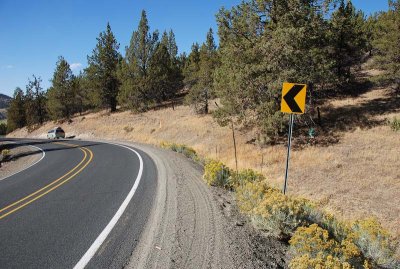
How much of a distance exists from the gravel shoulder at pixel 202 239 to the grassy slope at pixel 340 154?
6.56 metres

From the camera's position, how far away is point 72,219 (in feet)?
23.5

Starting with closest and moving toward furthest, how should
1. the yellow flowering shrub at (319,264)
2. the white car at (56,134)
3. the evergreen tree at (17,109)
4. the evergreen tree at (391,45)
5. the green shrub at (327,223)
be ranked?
the yellow flowering shrub at (319,264)
the green shrub at (327,223)
the evergreen tree at (391,45)
the white car at (56,134)
the evergreen tree at (17,109)

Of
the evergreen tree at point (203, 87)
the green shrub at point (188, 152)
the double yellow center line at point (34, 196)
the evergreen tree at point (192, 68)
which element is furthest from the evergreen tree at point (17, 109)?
the double yellow center line at point (34, 196)

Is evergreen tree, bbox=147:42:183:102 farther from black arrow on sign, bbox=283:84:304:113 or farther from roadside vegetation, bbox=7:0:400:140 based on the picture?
black arrow on sign, bbox=283:84:304:113

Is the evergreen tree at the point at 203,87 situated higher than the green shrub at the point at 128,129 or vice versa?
the evergreen tree at the point at 203,87

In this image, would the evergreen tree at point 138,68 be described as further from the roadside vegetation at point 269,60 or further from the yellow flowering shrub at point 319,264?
the yellow flowering shrub at point 319,264

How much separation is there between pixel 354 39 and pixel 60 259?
1439 inches

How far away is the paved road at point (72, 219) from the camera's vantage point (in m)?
5.20

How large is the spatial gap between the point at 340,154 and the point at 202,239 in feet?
55.9

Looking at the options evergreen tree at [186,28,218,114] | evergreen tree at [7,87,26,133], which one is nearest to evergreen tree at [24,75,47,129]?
evergreen tree at [7,87,26,133]

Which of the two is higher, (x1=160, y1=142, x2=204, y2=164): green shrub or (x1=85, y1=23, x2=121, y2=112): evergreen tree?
(x1=85, y1=23, x2=121, y2=112): evergreen tree

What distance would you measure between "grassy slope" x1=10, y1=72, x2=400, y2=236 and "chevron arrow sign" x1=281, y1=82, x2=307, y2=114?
5278 mm

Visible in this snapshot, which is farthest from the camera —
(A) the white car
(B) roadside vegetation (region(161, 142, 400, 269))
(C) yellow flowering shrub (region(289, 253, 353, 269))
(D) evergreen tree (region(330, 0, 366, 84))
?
(A) the white car

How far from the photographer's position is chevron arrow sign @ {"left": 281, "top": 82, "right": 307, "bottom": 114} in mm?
8492
